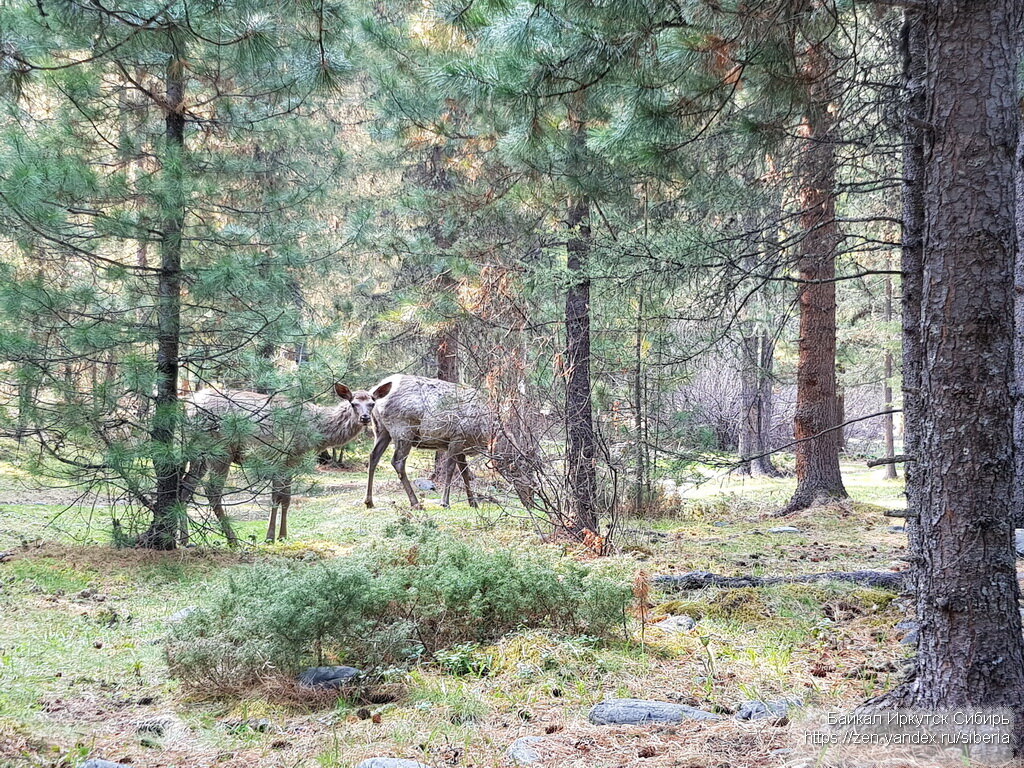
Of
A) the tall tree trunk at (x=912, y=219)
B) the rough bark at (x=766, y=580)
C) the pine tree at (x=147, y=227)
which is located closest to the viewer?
the tall tree trunk at (x=912, y=219)

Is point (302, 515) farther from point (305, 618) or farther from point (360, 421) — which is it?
point (305, 618)

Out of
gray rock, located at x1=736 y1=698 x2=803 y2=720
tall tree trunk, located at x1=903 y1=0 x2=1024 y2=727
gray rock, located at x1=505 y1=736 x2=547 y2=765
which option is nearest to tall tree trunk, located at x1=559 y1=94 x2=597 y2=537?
gray rock, located at x1=736 y1=698 x2=803 y2=720

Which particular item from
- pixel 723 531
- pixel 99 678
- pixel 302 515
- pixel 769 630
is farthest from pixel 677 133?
pixel 302 515

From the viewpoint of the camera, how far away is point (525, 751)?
3000 mm

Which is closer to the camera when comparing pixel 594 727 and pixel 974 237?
pixel 974 237

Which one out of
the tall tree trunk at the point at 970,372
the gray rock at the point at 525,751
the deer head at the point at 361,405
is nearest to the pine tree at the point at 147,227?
the deer head at the point at 361,405

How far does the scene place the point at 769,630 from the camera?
15.6 ft

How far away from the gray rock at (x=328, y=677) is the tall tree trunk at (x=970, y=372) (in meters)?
2.62

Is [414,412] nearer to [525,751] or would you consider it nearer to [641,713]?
[641,713]

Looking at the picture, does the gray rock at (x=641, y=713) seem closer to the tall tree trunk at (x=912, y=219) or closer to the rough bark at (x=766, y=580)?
the tall tree trunk at (x=912, y=219)

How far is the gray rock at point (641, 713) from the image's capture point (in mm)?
3297

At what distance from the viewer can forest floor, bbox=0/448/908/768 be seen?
10.1 ft

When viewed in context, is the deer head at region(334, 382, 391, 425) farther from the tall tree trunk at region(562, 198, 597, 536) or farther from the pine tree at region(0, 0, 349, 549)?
the tall tree trunk at region(562, 198, 597, 536)

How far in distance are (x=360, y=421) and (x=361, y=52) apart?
482cm
